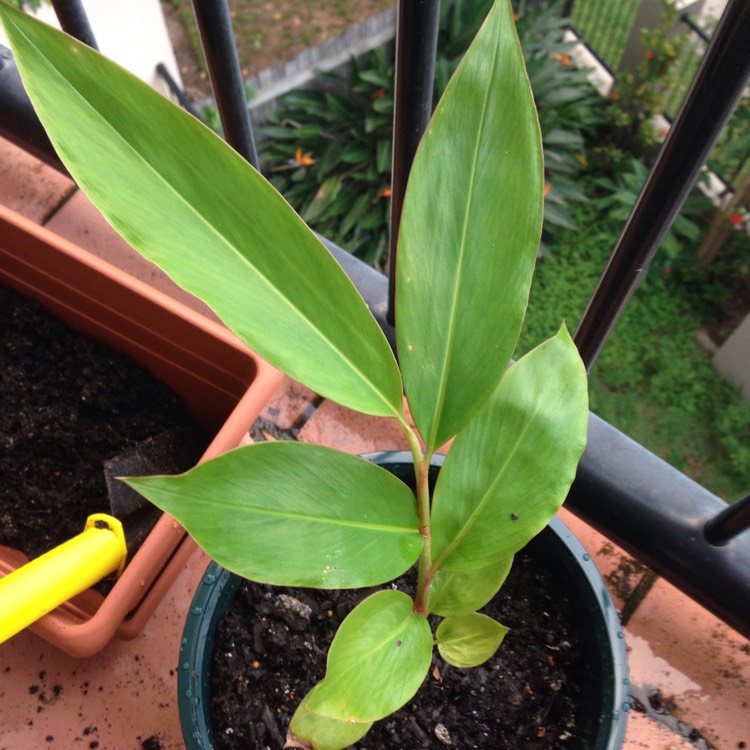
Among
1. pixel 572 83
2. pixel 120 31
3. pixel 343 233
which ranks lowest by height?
pixel 343 233

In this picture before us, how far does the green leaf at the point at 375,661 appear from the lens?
373 mm

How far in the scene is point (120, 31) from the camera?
300 cm

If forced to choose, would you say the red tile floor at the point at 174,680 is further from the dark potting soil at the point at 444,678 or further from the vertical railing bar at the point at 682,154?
the vertical railing bar at the point at 682,154

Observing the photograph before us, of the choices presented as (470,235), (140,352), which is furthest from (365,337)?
(140,352)

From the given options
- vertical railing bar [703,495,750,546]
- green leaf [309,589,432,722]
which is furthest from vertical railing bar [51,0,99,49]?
vertical railing bar [703,495,750,546]

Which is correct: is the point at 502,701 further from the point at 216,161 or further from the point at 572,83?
the point at 572,83

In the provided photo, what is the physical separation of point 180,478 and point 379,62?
9.01 feet

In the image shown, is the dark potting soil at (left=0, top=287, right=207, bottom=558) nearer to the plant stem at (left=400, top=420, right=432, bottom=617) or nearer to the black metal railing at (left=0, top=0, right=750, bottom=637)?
the black metal railing at (left=0, top=0, right=750, bottom=637)

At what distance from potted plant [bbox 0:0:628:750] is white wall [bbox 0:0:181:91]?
8.93ft

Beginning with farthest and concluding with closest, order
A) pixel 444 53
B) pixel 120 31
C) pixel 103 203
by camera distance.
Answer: pixel 120 31 < pixel 444 53 < pixel 103 203

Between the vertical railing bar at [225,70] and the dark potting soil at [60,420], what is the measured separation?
23 centimetres

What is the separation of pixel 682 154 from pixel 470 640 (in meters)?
0.31

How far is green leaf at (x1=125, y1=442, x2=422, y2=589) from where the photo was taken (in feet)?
1.13

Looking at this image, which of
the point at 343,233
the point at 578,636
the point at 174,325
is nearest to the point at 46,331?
the point at 174,325
